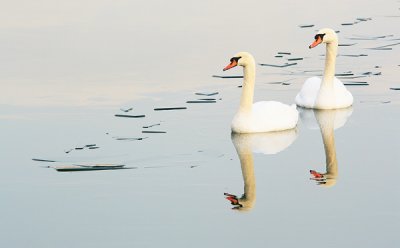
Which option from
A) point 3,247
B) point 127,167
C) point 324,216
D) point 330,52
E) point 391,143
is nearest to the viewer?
point 3,247

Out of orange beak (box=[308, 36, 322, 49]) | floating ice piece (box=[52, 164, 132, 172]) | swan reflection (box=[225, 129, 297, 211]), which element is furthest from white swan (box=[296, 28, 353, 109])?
floating ice piece (box=[52, 164, 132, 172])

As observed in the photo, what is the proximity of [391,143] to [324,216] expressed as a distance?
3.64 m

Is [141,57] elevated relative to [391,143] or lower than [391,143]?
elevated

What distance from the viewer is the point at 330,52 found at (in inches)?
755

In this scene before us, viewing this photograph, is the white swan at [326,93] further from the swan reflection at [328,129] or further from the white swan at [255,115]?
the white swan at [255,115]

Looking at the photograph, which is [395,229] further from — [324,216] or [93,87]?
[93,87]

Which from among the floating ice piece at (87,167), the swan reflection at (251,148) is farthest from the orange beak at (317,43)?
the floating ice piece at (87,167)

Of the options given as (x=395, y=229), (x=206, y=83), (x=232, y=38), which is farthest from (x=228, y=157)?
(x=232, y=38)

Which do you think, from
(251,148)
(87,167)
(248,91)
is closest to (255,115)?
(248,91)

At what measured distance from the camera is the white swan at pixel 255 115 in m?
16.6

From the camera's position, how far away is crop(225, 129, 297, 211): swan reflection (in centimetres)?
1299

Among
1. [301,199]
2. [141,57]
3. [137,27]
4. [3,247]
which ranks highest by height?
[137,27]

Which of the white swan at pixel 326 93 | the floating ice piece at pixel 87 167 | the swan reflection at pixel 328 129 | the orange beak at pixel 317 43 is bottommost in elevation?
the floating ice piece at pixel 87 167

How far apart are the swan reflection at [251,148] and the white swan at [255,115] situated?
0.27 feet
